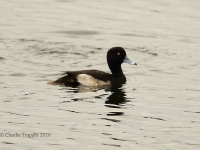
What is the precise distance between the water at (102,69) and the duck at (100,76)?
0.23 meters

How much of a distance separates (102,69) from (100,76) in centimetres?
238

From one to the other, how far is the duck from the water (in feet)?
0.77

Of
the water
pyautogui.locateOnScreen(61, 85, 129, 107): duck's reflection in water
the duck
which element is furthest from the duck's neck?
pyautogui.locateOnScreen(61, 85, 129, 107): duck's reflection in water

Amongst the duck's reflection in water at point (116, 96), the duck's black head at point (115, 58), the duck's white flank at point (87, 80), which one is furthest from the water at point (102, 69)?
the duck's black head at point (115, 58)

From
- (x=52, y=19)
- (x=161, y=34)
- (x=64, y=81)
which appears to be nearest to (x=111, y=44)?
(x=161, y=34)

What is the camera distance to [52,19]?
87.2ft

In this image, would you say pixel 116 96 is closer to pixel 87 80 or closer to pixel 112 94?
pixel 112 94

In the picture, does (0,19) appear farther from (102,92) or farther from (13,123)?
(13,123)

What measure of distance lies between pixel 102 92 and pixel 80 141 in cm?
465

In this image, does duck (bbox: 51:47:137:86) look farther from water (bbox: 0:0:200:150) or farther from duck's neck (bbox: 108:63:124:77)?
water (bbox: 0:0:200:150)

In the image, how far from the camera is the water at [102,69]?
1214 cm

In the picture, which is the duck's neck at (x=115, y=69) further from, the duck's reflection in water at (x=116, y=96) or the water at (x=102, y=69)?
the duck's reflection in water at (x=116, y=96)

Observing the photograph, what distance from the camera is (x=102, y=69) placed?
19.4m

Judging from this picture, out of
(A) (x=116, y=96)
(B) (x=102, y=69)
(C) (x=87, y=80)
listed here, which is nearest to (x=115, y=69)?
(C) (x=87, y=80)
